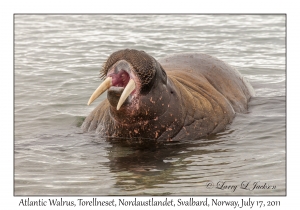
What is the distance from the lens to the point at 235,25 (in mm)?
22641

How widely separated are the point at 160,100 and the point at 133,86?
2.23ft

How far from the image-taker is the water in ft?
28.1

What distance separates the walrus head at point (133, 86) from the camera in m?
9.25

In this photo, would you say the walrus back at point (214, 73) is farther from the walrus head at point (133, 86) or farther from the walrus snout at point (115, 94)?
the walrus snout at point (115, 94)

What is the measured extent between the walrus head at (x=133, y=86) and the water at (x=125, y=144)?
1.87ft

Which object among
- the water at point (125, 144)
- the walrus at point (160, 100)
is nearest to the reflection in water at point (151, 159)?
the water at point (125, 144)

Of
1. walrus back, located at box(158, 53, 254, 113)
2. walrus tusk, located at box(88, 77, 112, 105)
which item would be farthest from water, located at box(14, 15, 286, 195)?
walrus tusk, located at box(88, 77, 112, 105)

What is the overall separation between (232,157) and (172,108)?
1150 mm

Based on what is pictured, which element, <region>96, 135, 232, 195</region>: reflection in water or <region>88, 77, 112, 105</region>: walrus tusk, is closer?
<region>96, 135, 232, 195</region>: reflection in water

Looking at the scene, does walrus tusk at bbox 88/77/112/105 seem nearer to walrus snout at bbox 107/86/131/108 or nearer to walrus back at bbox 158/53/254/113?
walrus snout at bbox 107/86/131/108

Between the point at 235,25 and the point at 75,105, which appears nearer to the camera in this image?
the point at 75,105

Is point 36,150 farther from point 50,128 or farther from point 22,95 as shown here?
point 22,95

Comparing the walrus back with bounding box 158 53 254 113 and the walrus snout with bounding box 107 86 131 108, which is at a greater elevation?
the walrus back with bounding box 158 53 254 113

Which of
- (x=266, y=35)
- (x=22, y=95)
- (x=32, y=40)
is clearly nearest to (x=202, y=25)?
(x=266, y=35)
